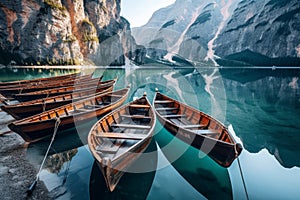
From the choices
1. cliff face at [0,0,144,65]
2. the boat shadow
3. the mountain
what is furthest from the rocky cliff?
the boat shadow

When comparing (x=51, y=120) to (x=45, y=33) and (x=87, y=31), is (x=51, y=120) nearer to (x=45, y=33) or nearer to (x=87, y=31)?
(x=45, y=33)

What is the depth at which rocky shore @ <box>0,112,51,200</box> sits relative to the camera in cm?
498

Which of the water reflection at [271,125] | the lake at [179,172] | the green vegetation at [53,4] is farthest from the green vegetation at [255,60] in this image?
the green vegetation at [53,4]

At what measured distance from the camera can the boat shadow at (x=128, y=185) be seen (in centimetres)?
531

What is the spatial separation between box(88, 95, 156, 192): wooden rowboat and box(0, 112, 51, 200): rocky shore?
2.09 m

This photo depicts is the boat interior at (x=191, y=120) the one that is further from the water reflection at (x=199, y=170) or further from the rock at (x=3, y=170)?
the rock at (x=3, y=170)

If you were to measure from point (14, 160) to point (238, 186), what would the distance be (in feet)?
28.7

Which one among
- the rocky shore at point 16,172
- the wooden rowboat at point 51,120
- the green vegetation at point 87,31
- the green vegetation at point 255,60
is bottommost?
the rocky shore at point 16,172

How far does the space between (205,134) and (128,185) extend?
3.87 metres

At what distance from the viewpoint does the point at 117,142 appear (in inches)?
265

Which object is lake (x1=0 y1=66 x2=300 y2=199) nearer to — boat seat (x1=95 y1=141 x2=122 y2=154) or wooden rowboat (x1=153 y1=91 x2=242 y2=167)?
wooden rowboat (x1=153 y1=91 x2=242 y2=167)

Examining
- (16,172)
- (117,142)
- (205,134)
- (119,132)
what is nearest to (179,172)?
(205,134)

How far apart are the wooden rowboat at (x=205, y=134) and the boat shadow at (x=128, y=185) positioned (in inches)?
77.2

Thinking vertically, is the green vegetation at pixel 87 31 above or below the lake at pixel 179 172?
above
